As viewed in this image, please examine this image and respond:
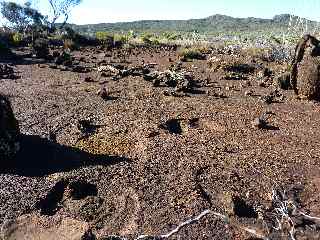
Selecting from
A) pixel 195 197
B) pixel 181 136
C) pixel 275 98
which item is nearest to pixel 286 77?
pixel 275 98

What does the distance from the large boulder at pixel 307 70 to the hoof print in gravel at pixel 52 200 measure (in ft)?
23.4

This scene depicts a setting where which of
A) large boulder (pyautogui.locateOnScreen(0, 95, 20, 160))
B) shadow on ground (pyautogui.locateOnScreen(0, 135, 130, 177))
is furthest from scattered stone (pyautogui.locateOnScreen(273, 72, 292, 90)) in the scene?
large boulder (pyautogui.locateOnScreen(0, 95, 20, 160))

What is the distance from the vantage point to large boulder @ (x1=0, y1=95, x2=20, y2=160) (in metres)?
7.68

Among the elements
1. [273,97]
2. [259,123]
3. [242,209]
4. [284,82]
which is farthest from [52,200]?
[284,82]

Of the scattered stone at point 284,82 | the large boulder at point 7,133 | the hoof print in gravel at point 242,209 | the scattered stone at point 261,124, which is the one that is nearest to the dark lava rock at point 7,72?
the scattered stone at point 284,82

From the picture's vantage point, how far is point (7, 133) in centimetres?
781

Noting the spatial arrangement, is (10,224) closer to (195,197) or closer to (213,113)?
(195,197)

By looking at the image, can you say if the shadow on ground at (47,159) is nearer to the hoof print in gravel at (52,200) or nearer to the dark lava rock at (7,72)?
the hoof print in gravel at (52,200)

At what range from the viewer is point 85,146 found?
8648mm

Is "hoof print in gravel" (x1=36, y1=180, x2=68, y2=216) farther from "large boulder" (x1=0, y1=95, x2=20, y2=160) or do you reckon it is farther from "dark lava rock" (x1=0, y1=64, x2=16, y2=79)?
"dark lava rock" (x1=0, y1=64, x2=16, y2=79)

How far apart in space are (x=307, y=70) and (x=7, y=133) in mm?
7327

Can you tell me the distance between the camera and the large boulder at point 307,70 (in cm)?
1220

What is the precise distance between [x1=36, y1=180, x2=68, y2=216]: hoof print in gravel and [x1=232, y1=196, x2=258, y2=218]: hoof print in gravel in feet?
7.03

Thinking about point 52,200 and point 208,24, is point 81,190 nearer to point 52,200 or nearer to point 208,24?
point 52,200
